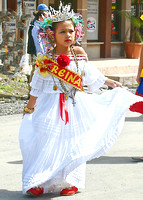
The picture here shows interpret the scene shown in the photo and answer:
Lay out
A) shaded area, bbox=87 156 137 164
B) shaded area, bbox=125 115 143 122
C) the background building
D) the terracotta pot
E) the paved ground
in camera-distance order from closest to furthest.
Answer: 1. the paved ground
2. shaded area, bbox=87 156 137 164
3. shaded area, bbox=125 115 143 122
4. the background building
5. the terracotta pot

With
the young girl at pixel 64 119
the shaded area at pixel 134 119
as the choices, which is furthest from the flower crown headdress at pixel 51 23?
the shaded area at pixel 134 119

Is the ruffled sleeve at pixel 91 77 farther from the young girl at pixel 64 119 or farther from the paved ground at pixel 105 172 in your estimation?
the paved ground at pixel 105 172

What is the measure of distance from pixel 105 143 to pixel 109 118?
25cm

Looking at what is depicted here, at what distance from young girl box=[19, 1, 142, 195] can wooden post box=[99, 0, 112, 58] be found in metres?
14.6

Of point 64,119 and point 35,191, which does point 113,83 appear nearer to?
point 64,119

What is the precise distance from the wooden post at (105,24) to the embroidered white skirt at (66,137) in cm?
1468

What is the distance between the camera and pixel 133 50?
19.8m

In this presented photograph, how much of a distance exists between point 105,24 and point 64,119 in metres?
15.2

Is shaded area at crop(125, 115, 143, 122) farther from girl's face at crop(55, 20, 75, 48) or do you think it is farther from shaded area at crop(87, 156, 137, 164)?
girl's face at crop(55, 20, 75, 48)

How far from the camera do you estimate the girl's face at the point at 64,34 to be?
5211mm

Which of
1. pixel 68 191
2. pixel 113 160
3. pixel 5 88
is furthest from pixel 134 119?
pixel 68 191

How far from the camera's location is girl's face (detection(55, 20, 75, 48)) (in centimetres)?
521

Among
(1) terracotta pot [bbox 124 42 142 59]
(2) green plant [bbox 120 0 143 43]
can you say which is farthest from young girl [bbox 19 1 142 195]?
(1) terracotta pot [bbox 124 42 142 59]

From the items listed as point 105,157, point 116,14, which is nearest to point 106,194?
point 105,157
